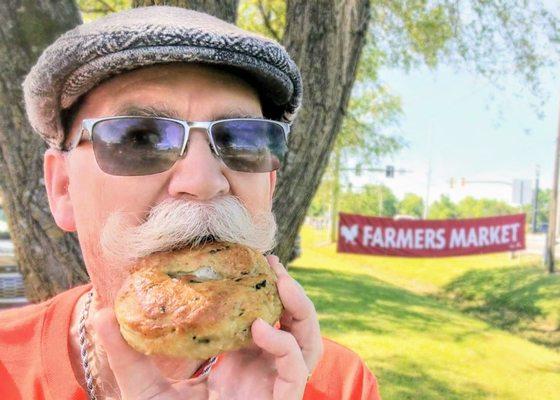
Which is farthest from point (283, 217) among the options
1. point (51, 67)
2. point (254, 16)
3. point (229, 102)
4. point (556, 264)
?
point (556, 264)

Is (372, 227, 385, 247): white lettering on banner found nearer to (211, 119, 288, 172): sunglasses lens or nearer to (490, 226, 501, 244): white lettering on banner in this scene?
(490, 226, 501, 244): white lettering on banner

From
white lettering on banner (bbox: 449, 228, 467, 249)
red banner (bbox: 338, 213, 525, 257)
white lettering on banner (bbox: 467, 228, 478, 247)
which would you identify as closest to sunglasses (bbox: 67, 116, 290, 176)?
red banner (bbox: 338, 213, 525, 257)

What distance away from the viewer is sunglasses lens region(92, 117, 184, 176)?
1.33 m

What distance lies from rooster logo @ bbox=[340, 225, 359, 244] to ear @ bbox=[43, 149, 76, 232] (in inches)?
557

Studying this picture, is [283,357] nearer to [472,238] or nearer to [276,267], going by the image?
[276,267]

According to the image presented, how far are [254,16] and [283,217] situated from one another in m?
5.21

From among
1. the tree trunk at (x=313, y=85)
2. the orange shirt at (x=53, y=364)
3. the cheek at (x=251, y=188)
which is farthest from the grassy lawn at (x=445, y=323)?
the cheek at (x=251, y=188)

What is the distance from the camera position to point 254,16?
23.2 feet

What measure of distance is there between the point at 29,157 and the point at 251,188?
4.81ft

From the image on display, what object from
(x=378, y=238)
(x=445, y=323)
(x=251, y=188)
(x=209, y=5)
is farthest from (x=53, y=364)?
(x=378, y=238)

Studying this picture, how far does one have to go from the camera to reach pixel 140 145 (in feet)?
4.40

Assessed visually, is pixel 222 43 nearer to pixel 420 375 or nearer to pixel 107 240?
pixel 107 240

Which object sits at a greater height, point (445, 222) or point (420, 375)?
point (445, 222)

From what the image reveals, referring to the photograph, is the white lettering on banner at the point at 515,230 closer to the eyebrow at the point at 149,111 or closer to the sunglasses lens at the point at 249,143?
the sunglasses lens at the point at 249,143
